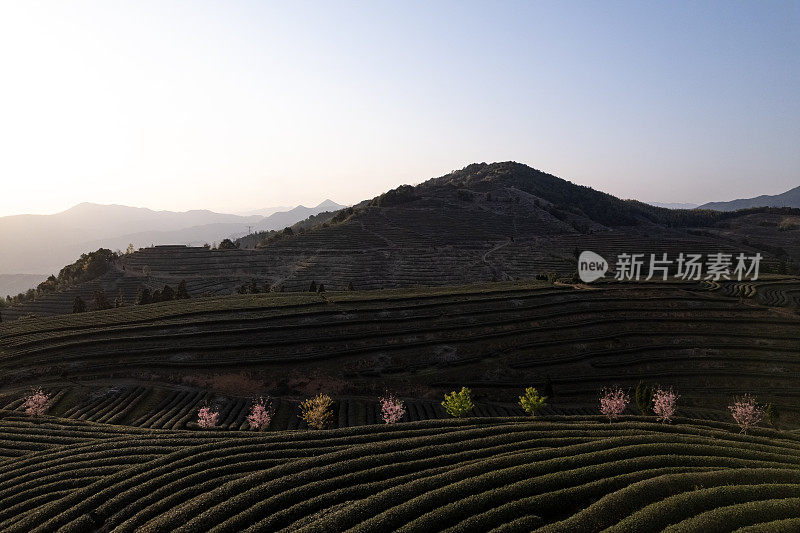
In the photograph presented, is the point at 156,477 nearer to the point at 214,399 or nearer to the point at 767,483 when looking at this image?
the point at 214,399

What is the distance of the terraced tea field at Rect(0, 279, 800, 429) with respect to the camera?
178ft

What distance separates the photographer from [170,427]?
43656 mm

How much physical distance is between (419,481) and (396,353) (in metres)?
41.8

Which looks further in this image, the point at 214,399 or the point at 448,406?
Result: the point at 214,399

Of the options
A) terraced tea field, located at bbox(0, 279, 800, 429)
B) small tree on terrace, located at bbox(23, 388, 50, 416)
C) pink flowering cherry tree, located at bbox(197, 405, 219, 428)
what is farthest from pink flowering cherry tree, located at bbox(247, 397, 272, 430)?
small tree on terrace, located at bbox(23, 388, 50, 416)

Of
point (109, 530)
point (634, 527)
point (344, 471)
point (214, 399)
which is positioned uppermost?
point (634, 527)

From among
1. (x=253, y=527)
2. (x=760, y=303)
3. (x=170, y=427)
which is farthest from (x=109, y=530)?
(x=760, y=303)

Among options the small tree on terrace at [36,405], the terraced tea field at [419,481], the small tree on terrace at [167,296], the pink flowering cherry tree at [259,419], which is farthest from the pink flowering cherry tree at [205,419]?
the small tree on terrace at [167,296]

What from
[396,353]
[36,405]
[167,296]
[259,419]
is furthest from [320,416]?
[167,296]

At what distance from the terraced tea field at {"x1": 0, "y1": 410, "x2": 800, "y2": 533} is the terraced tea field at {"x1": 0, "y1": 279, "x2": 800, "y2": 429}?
18.6 m

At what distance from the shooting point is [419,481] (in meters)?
22.0

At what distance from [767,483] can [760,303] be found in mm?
79941

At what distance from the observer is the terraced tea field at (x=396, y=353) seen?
54.2m
